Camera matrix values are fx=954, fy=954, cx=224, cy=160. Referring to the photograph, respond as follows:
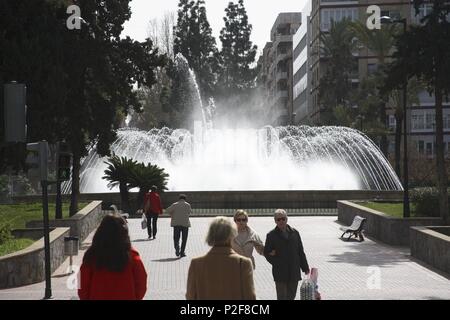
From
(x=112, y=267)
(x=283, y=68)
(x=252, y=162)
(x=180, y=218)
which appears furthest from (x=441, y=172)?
(x=283, y=68)

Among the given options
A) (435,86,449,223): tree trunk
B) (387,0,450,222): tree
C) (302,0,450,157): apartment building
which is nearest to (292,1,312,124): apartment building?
(302,0,450,157): apartment building

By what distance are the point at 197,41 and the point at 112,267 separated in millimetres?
83878

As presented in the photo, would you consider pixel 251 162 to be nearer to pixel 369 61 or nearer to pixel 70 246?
pixel 70 246

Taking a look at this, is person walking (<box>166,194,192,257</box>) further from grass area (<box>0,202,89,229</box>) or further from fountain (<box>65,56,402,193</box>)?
fountain (<box>65,56,402,193</box>)

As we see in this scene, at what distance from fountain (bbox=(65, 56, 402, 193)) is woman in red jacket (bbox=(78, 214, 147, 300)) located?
3762 centimetres

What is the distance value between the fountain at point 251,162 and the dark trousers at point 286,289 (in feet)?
111

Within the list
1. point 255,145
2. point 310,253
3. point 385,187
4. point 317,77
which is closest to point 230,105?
point 317,77

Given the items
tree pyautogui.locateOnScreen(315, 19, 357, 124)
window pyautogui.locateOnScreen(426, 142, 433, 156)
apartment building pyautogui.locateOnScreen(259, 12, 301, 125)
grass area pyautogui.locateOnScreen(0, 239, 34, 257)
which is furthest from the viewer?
apartment building pyautogui.locateOnScreen(259, 12, 301, 125)

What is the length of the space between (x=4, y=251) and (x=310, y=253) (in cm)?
760

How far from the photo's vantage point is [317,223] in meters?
32.7

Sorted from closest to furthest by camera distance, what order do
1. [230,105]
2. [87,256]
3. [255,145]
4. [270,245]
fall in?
[87,256] → [270,245] → [255,145] → [230,105]

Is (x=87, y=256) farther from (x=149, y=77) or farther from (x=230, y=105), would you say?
(x=230, y=105)

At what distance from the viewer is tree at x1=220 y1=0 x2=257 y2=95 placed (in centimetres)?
9944

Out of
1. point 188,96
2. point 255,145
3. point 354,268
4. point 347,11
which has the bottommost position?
point 354,268
